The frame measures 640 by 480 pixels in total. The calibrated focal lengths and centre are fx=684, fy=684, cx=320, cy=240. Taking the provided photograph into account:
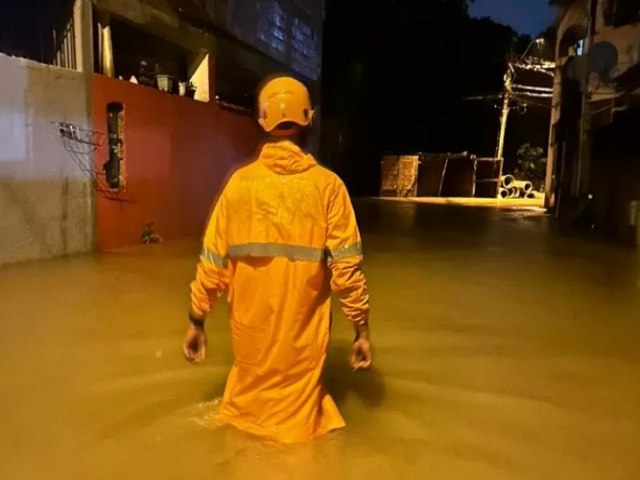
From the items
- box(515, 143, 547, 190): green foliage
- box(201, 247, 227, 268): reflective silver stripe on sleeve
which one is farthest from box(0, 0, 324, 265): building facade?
box(515, 143, 547, 190): green foliage

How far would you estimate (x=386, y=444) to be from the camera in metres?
2.95

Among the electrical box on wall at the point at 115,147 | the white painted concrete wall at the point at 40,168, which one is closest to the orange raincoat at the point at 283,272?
the white painted concrete wall at the point at 40,168

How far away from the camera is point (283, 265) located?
2617 millimetres

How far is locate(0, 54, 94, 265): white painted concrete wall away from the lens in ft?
22.3

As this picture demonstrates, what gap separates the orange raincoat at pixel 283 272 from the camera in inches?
103

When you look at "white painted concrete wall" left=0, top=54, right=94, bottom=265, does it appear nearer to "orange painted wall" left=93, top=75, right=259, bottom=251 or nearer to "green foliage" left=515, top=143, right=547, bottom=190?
"orange painted wall" left=93, top=75, right=259, bottom=251

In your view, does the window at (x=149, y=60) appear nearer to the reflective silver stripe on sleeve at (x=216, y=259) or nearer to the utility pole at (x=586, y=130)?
the reflective silver stripe on sleeve at (x=216, y=259)

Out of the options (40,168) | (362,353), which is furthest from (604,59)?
(362,353)

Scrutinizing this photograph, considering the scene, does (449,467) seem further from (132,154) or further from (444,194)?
(444,194)

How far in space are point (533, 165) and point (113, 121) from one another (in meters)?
22.1

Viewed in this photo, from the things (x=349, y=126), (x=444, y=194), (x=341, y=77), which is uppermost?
(x=341, y=77)

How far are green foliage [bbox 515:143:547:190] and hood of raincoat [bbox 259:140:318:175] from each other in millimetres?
26119

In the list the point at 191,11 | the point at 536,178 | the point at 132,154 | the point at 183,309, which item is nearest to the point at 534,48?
the point at 536,178

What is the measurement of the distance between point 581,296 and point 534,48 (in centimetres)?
2003
